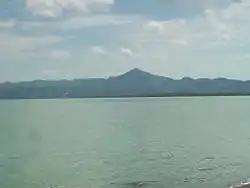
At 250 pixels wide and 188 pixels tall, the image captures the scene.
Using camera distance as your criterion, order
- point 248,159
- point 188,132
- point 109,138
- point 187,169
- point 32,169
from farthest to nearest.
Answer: point 188,132 → point 109,138 → point 248,159 → point 32,169 → point 187,169

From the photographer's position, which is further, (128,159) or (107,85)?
(107,85)

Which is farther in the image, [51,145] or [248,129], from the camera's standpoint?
[248,129]

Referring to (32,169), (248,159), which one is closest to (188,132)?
(248,159)

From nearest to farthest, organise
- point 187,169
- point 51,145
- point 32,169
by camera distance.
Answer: point 187,169, point 32,169, point 51,145

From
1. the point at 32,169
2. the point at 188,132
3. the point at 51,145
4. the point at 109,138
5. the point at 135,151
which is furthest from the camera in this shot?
the point at 188,132

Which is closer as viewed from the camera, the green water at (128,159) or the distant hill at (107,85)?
the green water at (128,159)

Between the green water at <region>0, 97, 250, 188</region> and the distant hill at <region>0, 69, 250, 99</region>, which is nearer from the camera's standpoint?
the green water at <region>0, 97, 250, 188</region>

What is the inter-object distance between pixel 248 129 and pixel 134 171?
96.6 feet

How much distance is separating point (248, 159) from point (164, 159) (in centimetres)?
490

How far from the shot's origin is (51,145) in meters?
44.2

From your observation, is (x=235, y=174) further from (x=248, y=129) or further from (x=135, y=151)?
(x=248, y=129)

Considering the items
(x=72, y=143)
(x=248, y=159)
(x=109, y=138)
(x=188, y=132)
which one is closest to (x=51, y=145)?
(x=72, y=143)

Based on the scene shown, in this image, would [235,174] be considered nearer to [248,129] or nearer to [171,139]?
[171,139]

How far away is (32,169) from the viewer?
2964 centimetres
